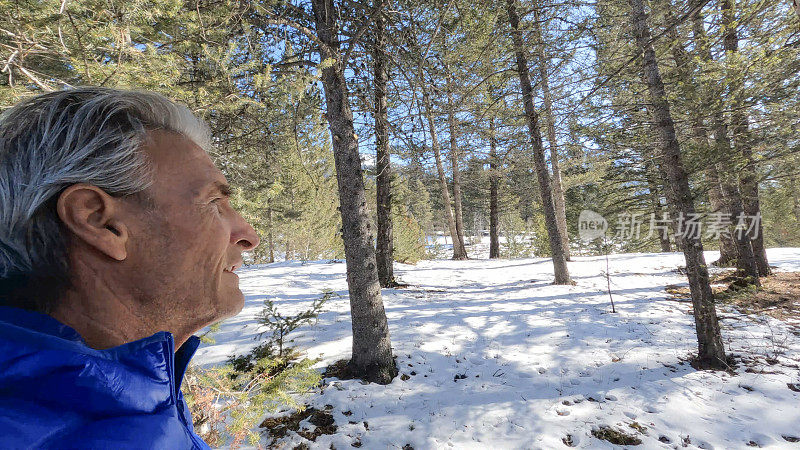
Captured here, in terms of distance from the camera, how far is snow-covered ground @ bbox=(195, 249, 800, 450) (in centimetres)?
295

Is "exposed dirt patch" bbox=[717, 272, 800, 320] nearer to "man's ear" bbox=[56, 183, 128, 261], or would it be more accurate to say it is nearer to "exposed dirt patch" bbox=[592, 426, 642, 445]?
"exposed dirt patch" bbox=[592, 426, 642, 445]

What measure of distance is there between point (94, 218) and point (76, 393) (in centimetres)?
44

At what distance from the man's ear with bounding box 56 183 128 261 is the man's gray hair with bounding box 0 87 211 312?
0.03 meters

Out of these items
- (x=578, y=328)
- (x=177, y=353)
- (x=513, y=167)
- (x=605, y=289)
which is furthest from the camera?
(x=513, y=167)

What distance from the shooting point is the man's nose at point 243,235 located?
1121 mm

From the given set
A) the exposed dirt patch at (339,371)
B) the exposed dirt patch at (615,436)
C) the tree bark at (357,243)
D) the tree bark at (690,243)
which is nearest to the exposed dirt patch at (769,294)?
the tree bark at (690,243)

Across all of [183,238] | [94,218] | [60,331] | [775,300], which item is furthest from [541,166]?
[60,331]

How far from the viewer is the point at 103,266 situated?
774 mm

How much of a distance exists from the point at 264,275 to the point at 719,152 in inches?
425

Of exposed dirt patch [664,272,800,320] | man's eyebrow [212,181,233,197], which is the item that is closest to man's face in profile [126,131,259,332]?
man's eyebrow [212,181,233,197]

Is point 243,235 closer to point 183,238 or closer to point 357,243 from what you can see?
point 183,238

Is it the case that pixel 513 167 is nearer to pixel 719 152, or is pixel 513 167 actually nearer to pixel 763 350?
pixel 719 152

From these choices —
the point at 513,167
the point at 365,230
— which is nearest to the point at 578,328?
the point at 365,230

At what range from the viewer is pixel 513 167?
11641mm
